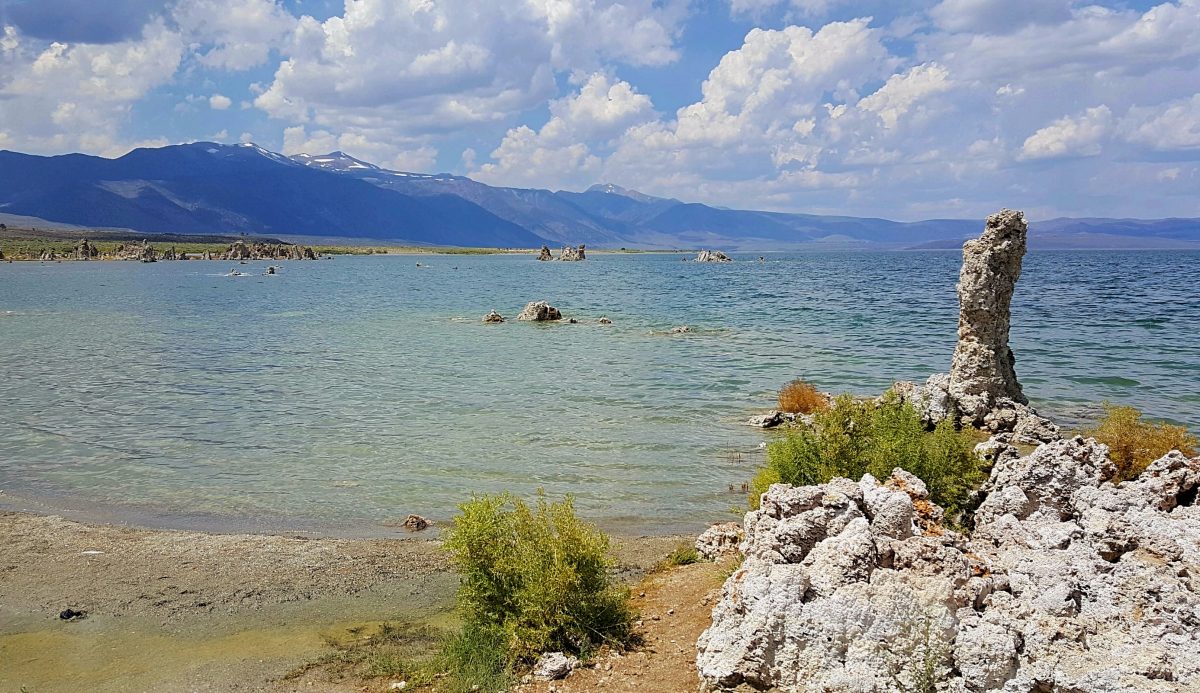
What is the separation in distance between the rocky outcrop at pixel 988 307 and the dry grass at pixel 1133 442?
5.74 m

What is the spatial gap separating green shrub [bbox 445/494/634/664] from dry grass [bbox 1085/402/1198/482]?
8222 mm

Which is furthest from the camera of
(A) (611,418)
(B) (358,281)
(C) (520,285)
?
(B) (358,281)

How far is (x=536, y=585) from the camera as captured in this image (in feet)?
27.0

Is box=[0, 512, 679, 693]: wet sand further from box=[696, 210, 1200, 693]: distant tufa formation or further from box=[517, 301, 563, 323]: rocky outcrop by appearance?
box=[517, 301, 563, 323]: rocky outcrop

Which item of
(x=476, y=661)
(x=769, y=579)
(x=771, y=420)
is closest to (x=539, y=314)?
(x=771, y=420)

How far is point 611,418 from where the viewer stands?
848 inches

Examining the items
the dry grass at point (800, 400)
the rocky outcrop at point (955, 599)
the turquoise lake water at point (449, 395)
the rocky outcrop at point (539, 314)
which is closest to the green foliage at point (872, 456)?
the rocky outcrop at point (955, 599)

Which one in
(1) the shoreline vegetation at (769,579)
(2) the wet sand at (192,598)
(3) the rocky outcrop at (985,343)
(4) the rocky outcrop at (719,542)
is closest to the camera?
(1) the shoreline vegetation at (769,579)

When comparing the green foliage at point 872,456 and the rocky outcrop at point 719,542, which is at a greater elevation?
the green foliage at point 872,456

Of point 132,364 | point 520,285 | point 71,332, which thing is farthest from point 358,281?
point 132,364

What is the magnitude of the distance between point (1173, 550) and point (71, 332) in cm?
4946

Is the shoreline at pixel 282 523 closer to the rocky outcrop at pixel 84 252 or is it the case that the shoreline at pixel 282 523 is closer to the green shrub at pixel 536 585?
the green shrub at pixel 536 585

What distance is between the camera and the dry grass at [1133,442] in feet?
39.8

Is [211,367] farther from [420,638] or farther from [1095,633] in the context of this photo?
[1095,633]
